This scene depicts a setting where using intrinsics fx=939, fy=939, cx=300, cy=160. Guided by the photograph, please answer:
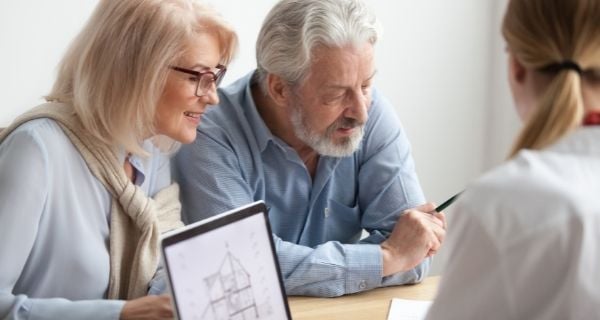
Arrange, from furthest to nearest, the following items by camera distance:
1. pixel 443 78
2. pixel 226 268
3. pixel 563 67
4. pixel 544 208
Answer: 1. pixel 443 78
2. pixel 226 268
3. pixel 563 67
4. pixel 544 208

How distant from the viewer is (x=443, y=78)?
3178 millimetres

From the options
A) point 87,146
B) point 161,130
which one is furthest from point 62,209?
point 161,130

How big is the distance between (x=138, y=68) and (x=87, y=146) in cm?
17

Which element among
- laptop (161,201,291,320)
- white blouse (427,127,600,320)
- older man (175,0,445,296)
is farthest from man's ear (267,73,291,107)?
white blouse (427,127,600,320)

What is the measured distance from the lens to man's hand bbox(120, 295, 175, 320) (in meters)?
1.60

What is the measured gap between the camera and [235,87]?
2156 mm

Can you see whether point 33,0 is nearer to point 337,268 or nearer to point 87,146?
point 87,146

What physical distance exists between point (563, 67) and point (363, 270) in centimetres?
86

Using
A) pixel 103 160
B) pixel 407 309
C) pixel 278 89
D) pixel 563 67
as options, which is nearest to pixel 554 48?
pixel 563 67

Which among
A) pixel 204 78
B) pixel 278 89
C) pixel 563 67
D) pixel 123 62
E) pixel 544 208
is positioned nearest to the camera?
pixel 544 208

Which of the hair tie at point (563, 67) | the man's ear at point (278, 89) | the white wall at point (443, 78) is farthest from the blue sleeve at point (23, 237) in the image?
the white wall at point (443, 78)

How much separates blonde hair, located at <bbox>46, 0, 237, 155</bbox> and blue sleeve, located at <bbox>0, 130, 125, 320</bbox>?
0.16m

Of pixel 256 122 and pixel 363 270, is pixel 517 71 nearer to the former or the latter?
pixel 363 270

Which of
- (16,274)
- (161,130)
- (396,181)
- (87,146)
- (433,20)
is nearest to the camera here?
(16,274)
